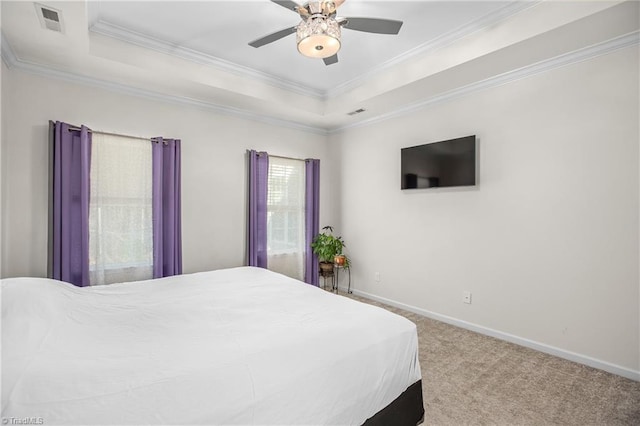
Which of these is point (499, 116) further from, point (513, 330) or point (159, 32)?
point (159, 32)

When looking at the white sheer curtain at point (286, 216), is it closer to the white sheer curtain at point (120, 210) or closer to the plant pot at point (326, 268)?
the plant pot at point (326, 268)

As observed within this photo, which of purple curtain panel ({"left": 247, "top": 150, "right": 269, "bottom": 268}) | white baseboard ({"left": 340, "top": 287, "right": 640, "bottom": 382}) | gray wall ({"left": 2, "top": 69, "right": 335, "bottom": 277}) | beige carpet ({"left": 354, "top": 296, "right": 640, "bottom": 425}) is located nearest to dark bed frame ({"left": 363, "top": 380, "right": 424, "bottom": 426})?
beige carpet ({"left": 354, "top": 296, "right": 640, "bottom": 425})

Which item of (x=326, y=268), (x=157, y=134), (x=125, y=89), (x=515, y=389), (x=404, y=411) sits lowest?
(x=515, y=389)

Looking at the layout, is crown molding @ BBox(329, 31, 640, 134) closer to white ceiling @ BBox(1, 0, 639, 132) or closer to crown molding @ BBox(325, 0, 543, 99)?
white ceiling @ BBox(1, 0, 639, 132)

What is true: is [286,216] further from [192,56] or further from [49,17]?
[49,17]

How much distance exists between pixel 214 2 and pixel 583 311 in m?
3.90

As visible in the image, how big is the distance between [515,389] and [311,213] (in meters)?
3.12

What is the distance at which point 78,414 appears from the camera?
102 cm

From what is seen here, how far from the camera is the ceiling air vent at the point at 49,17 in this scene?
204 cm

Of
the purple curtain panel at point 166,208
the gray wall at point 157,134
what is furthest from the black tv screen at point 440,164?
the purple curtain panel at point 166,208

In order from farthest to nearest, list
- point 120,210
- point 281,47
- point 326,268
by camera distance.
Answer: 1. point 326,268
2. point 120,210
3. point 281,47

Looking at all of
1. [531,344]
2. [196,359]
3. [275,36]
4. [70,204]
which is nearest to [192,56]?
[275,36]

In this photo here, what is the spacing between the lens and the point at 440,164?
3559 millimetres

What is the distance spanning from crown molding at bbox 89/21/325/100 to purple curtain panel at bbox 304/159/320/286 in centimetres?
105
